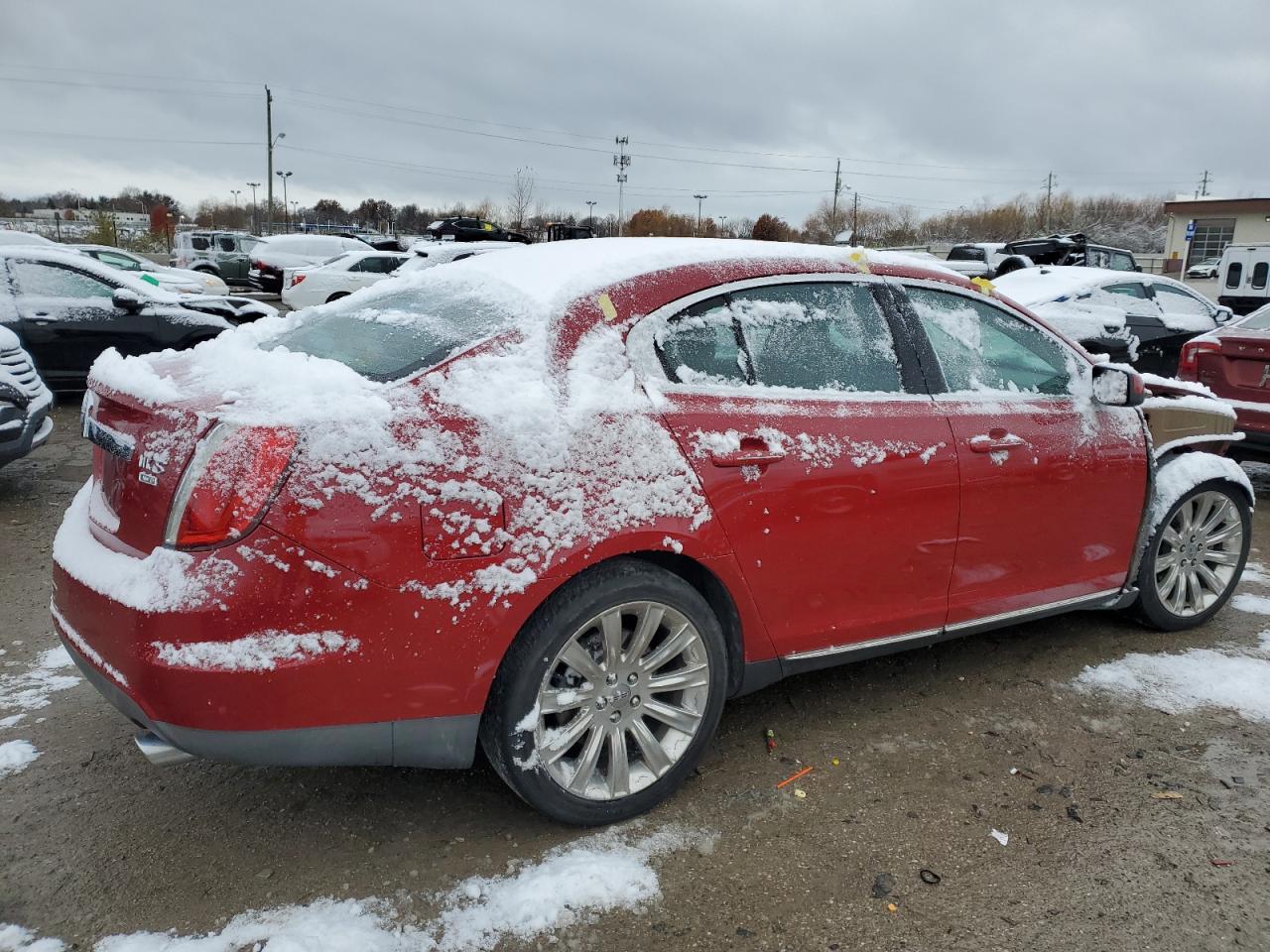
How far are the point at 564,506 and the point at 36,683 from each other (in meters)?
2.53

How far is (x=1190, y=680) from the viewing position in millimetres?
3854

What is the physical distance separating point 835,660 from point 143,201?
396ft

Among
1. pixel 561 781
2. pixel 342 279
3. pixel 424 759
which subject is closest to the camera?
pixel 424 759

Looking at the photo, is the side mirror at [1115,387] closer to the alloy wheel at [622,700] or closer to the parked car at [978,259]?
the alloy wheel at [622,700]

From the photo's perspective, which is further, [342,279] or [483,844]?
[342,279]

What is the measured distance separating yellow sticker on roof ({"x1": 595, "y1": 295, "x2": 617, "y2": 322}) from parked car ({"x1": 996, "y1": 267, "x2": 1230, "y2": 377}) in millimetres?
7418

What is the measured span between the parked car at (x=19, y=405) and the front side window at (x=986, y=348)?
5677mm

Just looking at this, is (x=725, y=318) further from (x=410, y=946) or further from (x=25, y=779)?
(x=25, y=779)

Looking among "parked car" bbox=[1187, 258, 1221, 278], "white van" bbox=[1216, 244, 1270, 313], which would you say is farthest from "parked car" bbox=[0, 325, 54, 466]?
"parked car" bbox=[1187, 258, 1221, 278]

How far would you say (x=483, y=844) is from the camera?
2664mm

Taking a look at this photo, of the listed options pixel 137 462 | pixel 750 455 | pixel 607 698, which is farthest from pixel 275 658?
pixel 750 455

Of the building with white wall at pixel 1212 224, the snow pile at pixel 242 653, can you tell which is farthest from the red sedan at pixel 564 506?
the building with white wall at pixel 1212 224

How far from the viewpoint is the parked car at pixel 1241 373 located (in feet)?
22.1

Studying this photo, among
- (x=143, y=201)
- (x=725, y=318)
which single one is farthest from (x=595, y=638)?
(x=143, y=201)
